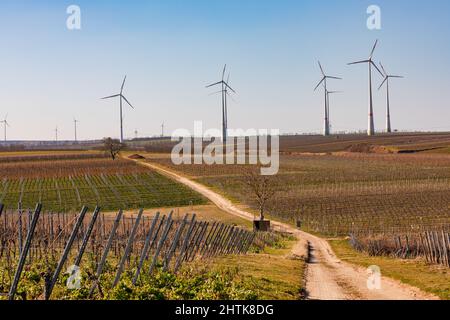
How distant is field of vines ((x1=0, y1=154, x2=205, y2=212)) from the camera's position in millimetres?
58938

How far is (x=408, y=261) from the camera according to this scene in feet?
86.7

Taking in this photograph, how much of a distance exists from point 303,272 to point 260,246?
31.9ft

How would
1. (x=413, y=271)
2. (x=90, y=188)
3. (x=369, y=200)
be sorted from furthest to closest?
(x=90, y=188)
(x=369, y=200)
(x=413, y=271)

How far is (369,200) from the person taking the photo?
5719 cm

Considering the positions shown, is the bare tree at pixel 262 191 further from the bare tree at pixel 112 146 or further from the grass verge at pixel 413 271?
the bare tree at pixel 112 146

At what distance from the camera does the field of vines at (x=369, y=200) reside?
32.3 meters

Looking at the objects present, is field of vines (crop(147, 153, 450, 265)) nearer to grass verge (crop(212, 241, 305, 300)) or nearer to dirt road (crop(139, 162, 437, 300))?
dirt road (crop(139, 162, 437, 300))

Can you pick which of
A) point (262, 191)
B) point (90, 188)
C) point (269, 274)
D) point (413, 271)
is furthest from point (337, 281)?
point (90, 188)

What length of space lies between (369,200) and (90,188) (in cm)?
3238

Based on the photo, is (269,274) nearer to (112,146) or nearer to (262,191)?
(262,191)

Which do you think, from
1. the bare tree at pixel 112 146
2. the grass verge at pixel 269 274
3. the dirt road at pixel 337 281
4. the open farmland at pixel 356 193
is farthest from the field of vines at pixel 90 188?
the bare tree at pixel 112 146
